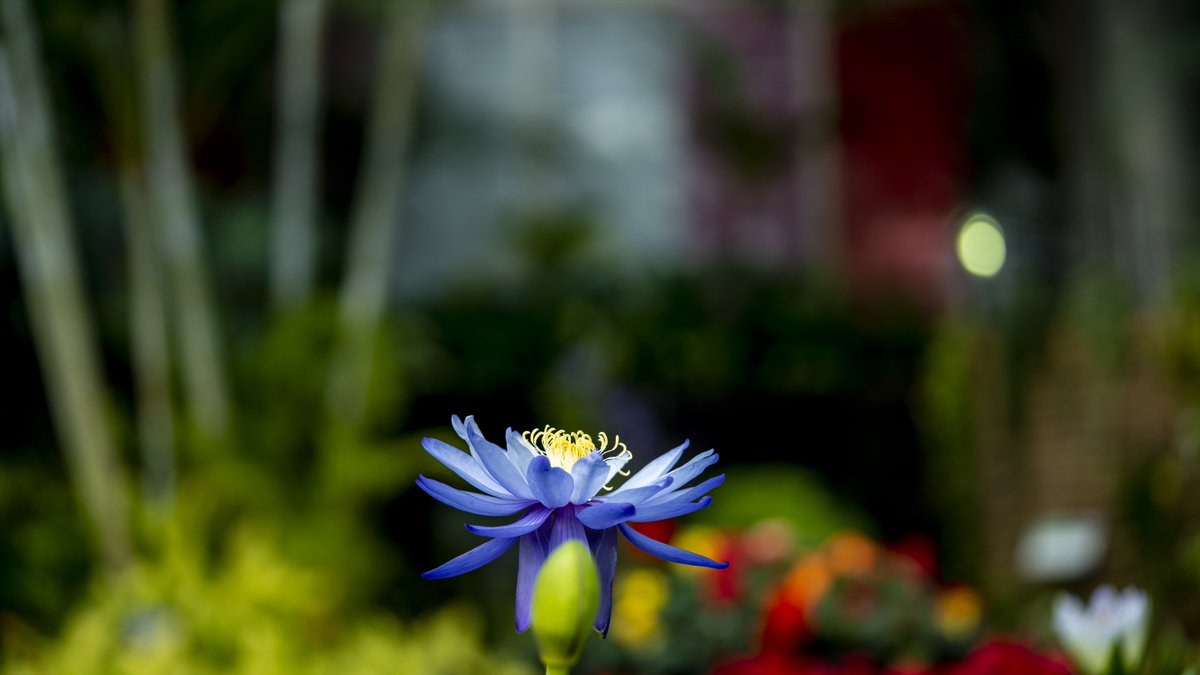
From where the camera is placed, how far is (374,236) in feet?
21.3

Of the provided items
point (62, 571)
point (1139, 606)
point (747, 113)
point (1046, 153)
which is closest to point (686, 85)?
point (747, 113)

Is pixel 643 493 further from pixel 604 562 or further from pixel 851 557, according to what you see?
pixel 851 557

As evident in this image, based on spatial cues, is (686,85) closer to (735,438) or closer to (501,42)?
(501,42)

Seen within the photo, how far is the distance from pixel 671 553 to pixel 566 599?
0.22 feet

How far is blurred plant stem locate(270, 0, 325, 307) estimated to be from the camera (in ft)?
20.1

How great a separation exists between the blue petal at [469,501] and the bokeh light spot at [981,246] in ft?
16.4

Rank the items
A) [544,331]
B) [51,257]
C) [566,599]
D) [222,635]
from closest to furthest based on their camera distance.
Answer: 1. [566,599]
2. [222,635]
3. [51,257]
4. [544,331]

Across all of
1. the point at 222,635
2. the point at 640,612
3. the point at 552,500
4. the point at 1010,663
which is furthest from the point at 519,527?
the point at 222,635

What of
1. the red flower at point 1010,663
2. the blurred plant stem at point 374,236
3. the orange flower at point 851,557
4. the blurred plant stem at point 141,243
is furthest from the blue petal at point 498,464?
the blurred plant stem at point 374,236

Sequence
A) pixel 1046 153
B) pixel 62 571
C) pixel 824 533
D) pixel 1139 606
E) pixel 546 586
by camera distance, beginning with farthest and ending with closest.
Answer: pixel 1046 153
pixel 824 533
pixel 62 571
pixel 1139 606
pixel 546 586

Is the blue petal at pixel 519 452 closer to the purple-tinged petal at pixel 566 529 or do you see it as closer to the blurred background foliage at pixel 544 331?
the purple-tinged petal at pixel 566 529

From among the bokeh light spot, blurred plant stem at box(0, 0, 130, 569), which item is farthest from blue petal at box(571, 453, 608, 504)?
the bokeh light spot

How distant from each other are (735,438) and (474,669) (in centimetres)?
392

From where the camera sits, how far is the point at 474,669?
2967 millimetres
